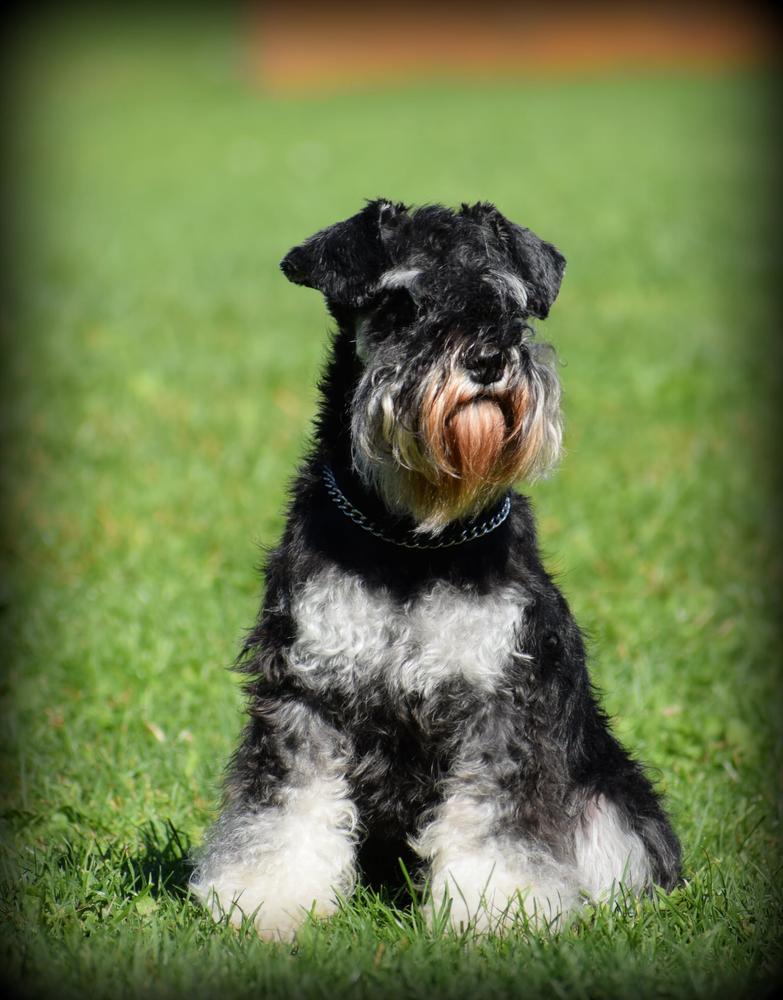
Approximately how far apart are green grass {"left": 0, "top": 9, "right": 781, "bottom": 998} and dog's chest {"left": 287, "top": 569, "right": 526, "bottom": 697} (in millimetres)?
721

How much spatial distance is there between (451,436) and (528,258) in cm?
72

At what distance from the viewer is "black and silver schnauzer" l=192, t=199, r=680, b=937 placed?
3.86 meters

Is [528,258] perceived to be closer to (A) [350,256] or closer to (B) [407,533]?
(A) [350,256]

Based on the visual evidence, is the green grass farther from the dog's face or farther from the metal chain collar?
the dog's face

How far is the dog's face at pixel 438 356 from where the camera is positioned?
379 centimetres

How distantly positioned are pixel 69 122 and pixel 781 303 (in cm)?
2656

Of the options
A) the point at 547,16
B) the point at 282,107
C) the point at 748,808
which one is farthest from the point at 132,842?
the point at 547,16

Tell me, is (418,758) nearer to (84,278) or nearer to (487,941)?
(487,941)

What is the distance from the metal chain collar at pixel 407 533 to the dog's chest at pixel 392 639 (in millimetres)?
151

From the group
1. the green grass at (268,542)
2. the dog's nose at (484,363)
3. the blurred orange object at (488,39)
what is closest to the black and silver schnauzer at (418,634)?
the dog's nose at (484,363)

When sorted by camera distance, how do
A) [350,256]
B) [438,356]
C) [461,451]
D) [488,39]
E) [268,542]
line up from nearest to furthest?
[438,356] < [461,451] < [350,256] < [268,542] < [488,39]

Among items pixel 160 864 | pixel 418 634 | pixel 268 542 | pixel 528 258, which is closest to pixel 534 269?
pixel 528 258

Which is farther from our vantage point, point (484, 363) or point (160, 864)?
point (160, 864)

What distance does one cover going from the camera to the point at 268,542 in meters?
7.62
